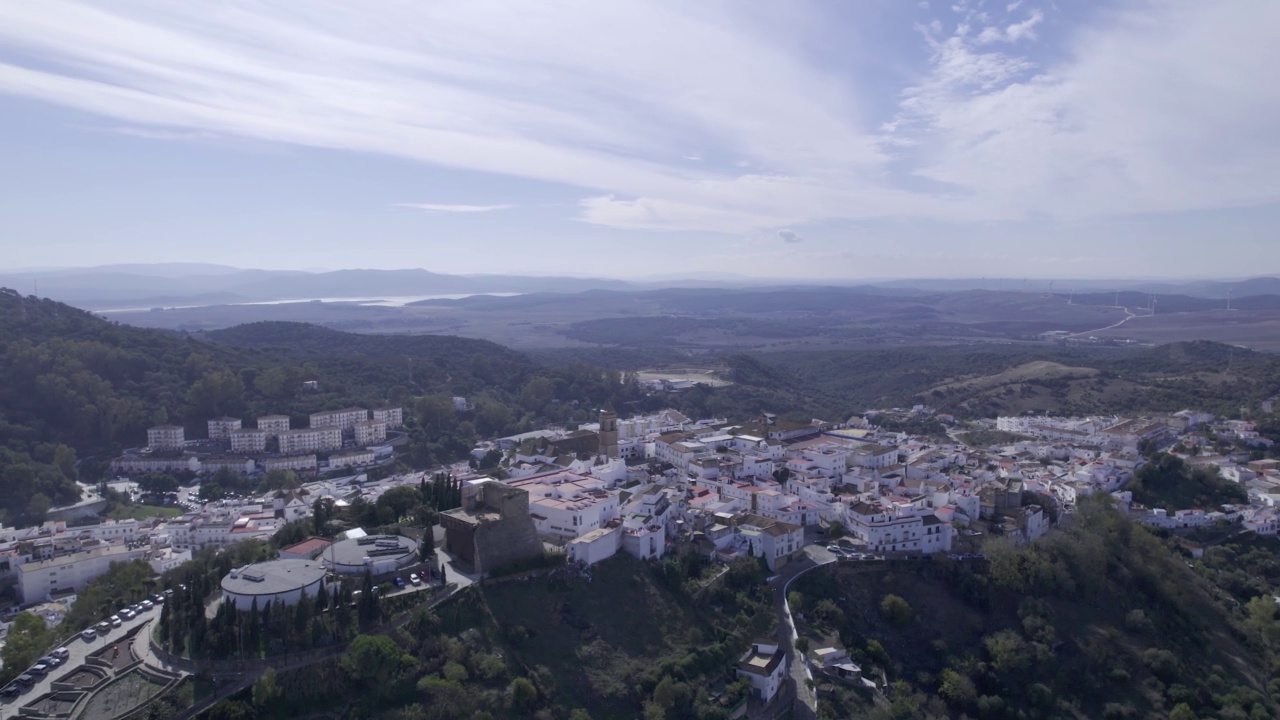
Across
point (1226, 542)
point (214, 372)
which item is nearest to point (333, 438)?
point (214, 372)

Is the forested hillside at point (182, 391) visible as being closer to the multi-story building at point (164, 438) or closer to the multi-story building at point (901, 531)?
the multi-story building at point (164, 438)

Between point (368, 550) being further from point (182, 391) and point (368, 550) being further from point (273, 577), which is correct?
point (182, 391)

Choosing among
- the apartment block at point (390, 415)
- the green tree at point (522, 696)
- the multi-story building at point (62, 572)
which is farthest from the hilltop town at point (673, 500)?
the apartment block at point (390, 415)

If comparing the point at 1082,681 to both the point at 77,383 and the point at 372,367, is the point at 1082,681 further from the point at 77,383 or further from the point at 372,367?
the point at 372,367

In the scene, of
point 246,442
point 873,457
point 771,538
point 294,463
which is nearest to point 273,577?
point 771,538

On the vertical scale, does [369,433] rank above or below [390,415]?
below

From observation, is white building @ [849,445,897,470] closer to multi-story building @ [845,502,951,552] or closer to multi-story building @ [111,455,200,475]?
multi-story building @ [845,502,951,552]
